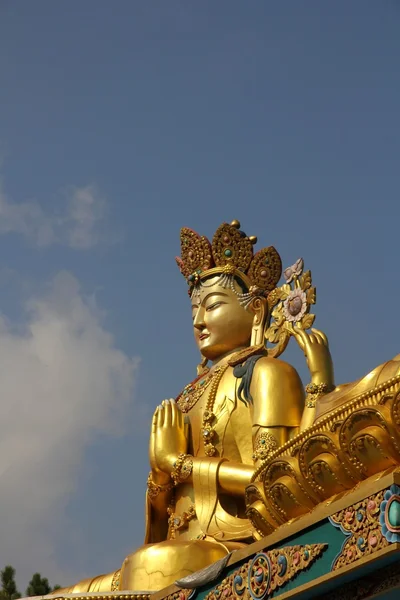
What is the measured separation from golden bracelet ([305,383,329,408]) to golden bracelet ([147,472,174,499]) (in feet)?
4.15

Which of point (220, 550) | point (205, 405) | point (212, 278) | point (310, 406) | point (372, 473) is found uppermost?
point (212, 278)

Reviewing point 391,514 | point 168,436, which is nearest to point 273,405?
point 168,436

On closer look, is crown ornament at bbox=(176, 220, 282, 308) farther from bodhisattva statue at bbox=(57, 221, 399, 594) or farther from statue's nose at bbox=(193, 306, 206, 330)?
statue's nose at bbox=(193, 306, 206, 330)

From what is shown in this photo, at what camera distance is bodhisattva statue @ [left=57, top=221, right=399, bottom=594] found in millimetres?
7293

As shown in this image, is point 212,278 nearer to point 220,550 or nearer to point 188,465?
point 188,465

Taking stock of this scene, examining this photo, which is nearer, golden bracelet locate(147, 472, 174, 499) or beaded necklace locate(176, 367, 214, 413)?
golden bracelet locate(147, 472, 174, 499)

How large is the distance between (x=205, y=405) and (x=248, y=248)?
1288 mm

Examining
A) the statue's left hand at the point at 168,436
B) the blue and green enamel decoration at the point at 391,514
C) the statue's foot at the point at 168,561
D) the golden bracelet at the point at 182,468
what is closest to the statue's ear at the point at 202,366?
the statue's left hand at the point at 168,436

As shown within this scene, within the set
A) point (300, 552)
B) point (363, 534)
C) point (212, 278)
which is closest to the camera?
point (363, 534)

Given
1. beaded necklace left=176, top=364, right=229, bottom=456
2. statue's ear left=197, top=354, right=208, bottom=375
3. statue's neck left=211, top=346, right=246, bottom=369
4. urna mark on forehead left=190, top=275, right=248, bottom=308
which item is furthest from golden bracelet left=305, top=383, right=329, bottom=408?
statue's ear left=197, top=354, right=208, bottom=375

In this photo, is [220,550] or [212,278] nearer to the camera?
[220,550]

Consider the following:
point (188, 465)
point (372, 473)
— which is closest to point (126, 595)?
point (188, 465)

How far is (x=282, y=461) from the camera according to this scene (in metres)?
5.85

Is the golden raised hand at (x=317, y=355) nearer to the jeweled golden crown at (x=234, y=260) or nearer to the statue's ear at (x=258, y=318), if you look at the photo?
the statue's ear at (x=258, y=318)
